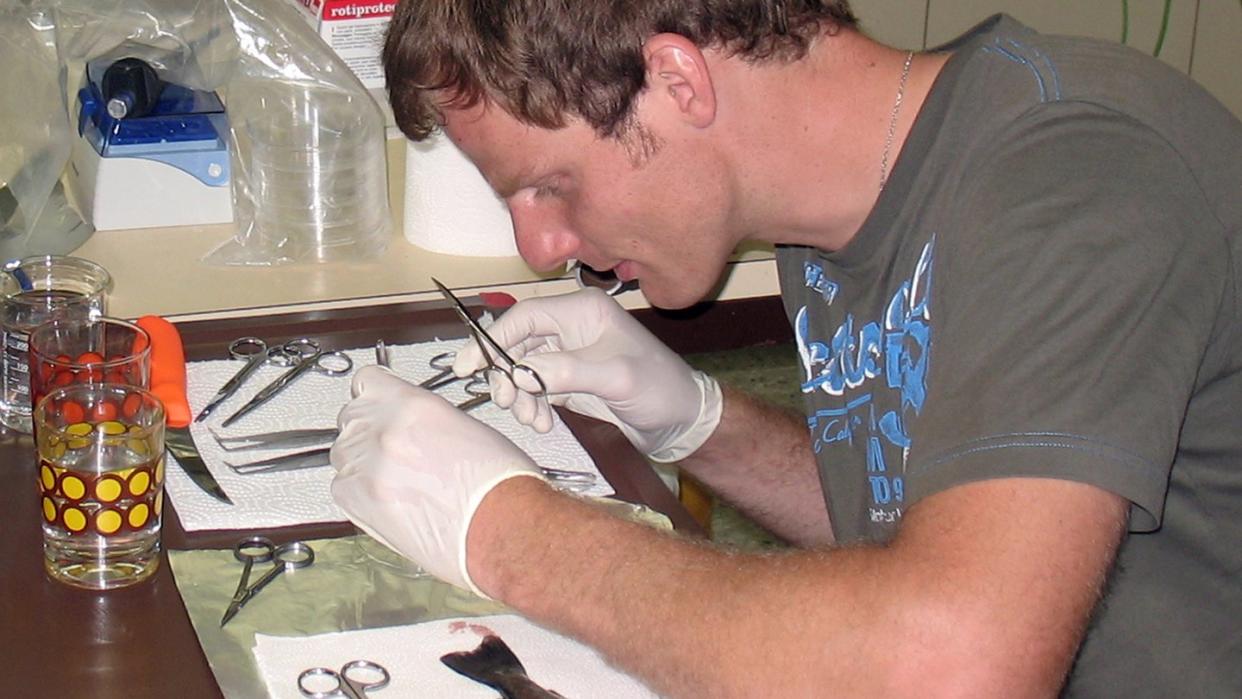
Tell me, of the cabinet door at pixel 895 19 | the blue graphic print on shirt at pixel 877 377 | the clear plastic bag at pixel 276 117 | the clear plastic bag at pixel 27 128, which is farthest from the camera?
the cabinet door at pixel 895 19

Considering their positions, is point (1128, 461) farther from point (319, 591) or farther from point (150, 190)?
point (150, 190)

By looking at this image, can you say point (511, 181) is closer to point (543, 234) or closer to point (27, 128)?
point (543, 234)

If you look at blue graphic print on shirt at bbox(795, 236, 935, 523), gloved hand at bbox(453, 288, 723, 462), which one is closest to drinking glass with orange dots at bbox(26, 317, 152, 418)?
gloved hand at bbox(453, 288, 723, 462)

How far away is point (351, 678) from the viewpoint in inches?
34.8

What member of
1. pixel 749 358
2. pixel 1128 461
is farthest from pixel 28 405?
pixel 749 358

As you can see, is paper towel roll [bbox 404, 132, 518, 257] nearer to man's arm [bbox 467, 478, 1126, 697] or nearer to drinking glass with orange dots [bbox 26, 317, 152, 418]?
drinking glass with orange dots [bbox 26, 317, 152, 418]

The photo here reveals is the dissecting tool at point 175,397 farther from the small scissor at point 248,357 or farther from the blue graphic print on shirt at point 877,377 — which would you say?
the blue graphic print on shirt at point 877,377

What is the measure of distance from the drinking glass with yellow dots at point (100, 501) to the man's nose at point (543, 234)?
30 centimetres

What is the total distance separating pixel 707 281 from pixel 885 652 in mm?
405

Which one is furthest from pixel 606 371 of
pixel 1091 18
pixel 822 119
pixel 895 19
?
pixel 1091 18

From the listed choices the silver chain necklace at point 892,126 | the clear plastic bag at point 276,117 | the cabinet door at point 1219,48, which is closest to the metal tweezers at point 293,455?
the silver chain necklace at point 892,126

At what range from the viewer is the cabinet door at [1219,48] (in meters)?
2.57

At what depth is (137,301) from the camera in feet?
4.95

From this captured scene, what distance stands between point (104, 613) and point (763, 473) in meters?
0.63
